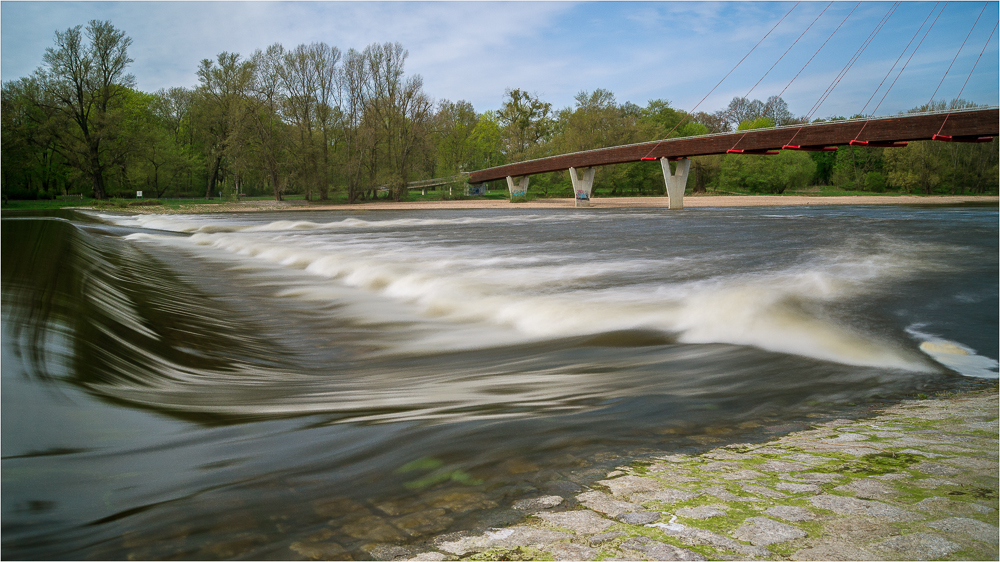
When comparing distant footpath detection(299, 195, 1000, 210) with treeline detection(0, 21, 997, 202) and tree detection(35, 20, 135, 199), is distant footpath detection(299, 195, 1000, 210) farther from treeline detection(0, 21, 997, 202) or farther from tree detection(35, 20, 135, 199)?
tree detection(35, 20, 135, 199)

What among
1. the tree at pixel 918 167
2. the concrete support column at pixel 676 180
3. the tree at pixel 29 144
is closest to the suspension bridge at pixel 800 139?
the concrete support column at pixel 676 180

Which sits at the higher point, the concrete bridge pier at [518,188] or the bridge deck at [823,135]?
the bridge deck at [823,135]

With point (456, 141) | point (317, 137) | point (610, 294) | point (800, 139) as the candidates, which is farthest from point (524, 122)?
point (610, 294)

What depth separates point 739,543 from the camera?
1968 mm

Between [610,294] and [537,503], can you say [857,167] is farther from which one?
[537,503]

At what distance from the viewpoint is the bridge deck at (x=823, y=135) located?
98.0 ft

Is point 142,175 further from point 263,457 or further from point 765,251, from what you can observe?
point 263,457

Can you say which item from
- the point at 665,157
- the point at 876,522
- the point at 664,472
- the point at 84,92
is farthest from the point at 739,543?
the point at 84,92

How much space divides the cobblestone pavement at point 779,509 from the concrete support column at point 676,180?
44402 millimetres

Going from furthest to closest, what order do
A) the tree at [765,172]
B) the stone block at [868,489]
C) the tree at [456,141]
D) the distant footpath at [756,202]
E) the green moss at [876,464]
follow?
1. the tree at [456,141]
2. the tree at [765,172]
3. the distant footpath at [756,202]
4. the green moss at [876,464]
5. the stone block at [868,489]

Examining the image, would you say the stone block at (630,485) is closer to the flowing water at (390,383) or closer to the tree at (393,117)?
the flowing water at (390,383)

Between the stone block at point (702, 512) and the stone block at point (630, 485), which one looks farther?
the stone block at point (630, 485)

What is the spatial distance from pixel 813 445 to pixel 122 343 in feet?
15.4

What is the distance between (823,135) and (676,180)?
458 inches
